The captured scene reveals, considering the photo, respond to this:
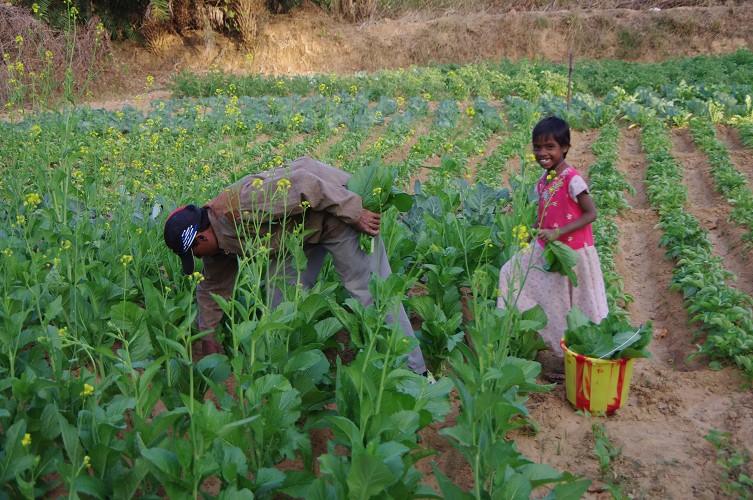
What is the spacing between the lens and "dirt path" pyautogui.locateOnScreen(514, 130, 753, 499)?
3.19m

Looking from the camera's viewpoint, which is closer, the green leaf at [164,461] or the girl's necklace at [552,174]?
the green leaf at [164,461]

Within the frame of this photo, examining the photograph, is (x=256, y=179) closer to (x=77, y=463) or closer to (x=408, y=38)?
(x=77, y=463)

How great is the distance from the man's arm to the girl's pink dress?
61.4 inches

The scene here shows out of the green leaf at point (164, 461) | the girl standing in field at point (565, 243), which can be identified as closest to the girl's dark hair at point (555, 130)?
the girl standing in field at point (565, 243)

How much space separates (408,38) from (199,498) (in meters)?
22.3

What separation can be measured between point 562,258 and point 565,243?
0.75 feet

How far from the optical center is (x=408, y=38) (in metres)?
23.6

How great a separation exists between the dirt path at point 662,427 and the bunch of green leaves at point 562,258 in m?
0.66

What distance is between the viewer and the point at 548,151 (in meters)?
4.12

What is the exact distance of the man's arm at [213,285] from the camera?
3838 millimetres

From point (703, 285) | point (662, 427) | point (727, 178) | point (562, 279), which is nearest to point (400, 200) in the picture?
point (562, 279)

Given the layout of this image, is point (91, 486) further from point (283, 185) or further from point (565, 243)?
point (565, 243)

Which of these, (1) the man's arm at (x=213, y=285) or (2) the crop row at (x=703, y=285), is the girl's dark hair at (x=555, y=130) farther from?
(1) the man's arm at (x=213, y=285)

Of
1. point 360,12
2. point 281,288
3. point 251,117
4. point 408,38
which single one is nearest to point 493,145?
point 251,117
